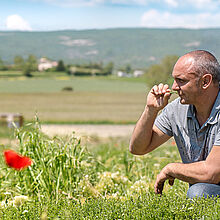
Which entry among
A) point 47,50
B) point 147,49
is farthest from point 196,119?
point 147,49

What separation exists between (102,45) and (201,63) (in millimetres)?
84615

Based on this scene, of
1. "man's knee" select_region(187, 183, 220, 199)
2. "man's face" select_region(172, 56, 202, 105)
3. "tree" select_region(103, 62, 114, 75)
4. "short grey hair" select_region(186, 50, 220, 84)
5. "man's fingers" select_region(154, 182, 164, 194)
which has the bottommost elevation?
"tree" select_region(103, 62, 114, 75)

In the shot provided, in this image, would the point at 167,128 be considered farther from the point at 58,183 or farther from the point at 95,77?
the point at 95,77

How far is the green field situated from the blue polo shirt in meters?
22.1

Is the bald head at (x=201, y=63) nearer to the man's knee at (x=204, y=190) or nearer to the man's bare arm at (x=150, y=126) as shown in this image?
the man's bare arm at (x=150, y=126)

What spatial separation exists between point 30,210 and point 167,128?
1119 millimetres

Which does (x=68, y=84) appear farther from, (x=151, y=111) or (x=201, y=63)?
(x=201, y=63)

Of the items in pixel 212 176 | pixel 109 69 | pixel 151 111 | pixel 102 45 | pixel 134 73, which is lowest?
pixel 134 73

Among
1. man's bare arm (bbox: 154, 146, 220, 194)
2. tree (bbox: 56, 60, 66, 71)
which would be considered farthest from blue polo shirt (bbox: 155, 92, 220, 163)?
tree (bbox: 56, 60, 66, 71)

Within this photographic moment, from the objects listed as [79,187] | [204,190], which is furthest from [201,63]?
[79,187]

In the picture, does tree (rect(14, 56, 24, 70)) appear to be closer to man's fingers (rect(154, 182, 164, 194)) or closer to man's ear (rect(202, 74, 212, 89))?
man's fingers (rect(154, 182, 164, 194))

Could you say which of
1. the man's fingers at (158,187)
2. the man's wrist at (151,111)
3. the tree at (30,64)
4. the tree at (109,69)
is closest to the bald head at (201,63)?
the man's wrist at (151,111)

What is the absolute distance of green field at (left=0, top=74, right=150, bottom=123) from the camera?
2705cm

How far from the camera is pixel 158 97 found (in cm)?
268
